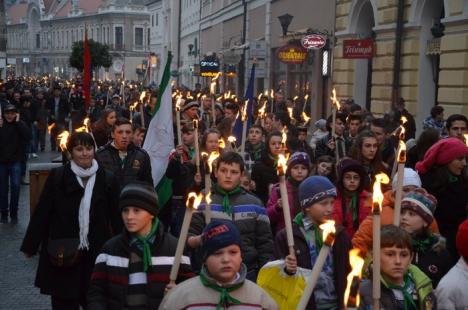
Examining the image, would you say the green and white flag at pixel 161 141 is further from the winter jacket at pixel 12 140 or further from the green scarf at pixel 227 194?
the winter jacket at pixel 12 140

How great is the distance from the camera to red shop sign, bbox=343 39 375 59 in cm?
1831

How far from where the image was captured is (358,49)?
18.5 meters

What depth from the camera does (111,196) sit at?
6055mm

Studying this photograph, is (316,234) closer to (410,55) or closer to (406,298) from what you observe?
Result: (406,298)

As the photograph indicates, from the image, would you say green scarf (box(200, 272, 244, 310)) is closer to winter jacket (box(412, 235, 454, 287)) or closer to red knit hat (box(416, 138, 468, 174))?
winter jacket (box(412, 235, 454, 287))

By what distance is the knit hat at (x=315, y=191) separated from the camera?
480 cm

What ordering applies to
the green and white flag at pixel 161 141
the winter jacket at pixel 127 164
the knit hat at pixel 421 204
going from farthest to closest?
1. the green and white flag at pixel 161 141
2. the winter jacket at pixel 127 164
3. the knit hat at pixel 421 204

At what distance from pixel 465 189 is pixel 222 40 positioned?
129 feet

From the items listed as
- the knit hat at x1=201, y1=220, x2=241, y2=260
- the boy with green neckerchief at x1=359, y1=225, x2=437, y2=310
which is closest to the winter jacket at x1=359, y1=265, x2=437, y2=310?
the boy with green neckerchief at x1=359, y1=225, x2=437, y2=310

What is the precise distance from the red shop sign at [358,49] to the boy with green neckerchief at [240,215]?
13.2m

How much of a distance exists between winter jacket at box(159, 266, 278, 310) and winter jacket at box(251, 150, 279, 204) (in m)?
4.13

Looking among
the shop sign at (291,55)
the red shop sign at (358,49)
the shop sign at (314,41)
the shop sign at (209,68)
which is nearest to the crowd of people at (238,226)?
the red shop sign at (358,49)

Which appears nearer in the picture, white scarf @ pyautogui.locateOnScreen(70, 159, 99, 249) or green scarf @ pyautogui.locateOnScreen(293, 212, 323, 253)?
green scarf @ pyautogui.locateOnScreen(293, 212, 323, 253)

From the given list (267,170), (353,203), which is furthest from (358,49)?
(353,203)
